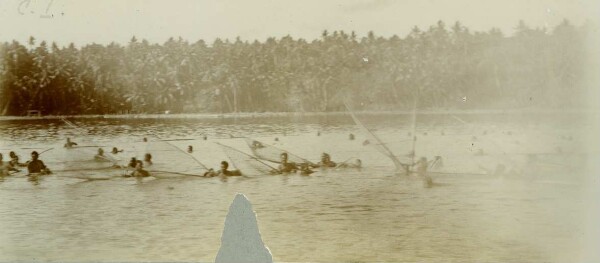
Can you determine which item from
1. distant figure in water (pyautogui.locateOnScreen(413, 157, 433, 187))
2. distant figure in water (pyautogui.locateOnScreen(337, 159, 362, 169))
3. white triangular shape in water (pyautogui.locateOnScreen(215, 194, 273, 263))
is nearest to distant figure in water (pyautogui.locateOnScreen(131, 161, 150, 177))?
white triangular shape in water (pyautogui.locateOnScreen(215, 194, 273, 263))

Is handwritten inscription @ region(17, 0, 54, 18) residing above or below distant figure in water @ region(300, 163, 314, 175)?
above

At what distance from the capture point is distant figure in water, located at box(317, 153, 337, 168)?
383 cm

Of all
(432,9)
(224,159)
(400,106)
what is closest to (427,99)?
(400,106)

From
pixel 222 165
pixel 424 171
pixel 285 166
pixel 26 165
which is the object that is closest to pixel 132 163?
pixel 222 165

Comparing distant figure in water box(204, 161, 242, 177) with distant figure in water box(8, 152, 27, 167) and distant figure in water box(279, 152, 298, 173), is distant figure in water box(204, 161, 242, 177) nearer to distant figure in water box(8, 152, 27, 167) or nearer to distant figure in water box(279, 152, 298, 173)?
distant figure in water box(279, 152, 298, 173)

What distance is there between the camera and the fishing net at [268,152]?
3.85 meters

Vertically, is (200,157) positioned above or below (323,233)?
above

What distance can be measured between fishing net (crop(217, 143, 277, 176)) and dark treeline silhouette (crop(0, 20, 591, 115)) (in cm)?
24

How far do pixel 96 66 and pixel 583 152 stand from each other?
2.68m

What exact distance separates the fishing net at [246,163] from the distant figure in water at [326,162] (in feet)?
0.89

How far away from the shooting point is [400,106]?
3.78 meters

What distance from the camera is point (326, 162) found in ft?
12.6

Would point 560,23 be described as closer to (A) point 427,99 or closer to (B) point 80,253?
(A) point 427,99

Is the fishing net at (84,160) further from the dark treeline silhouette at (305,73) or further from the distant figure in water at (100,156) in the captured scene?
the dark treeline silhouette at (305,73)
